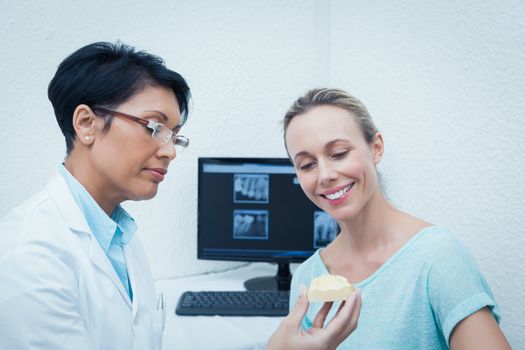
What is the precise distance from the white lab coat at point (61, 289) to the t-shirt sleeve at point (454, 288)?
0.73 meters

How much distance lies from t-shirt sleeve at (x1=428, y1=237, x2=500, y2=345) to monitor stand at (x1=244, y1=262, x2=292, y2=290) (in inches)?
33.5

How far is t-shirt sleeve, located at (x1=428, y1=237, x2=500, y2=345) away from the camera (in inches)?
38.0

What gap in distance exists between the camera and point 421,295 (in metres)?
1.04

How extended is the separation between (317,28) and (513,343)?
1.51m

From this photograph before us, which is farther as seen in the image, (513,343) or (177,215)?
(177,215)

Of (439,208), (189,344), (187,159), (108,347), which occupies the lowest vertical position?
(189,344)

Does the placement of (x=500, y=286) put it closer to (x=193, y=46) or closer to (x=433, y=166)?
(x=433, y=166)

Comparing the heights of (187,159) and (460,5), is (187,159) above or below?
below

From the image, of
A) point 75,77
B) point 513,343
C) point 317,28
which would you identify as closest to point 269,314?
point 513,343

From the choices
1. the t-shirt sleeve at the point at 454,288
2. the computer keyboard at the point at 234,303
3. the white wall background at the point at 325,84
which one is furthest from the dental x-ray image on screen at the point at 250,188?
the t-shirt sleeve at the point at 454,288

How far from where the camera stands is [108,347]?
1.02 metres

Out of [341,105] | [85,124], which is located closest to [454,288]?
[341,105]

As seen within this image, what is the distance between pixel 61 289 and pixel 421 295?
800 millimetres

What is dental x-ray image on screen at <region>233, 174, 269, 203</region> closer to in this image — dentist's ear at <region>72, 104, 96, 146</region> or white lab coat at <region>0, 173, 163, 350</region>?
white lab coat at <region>0, 173, 163, 350</region>
